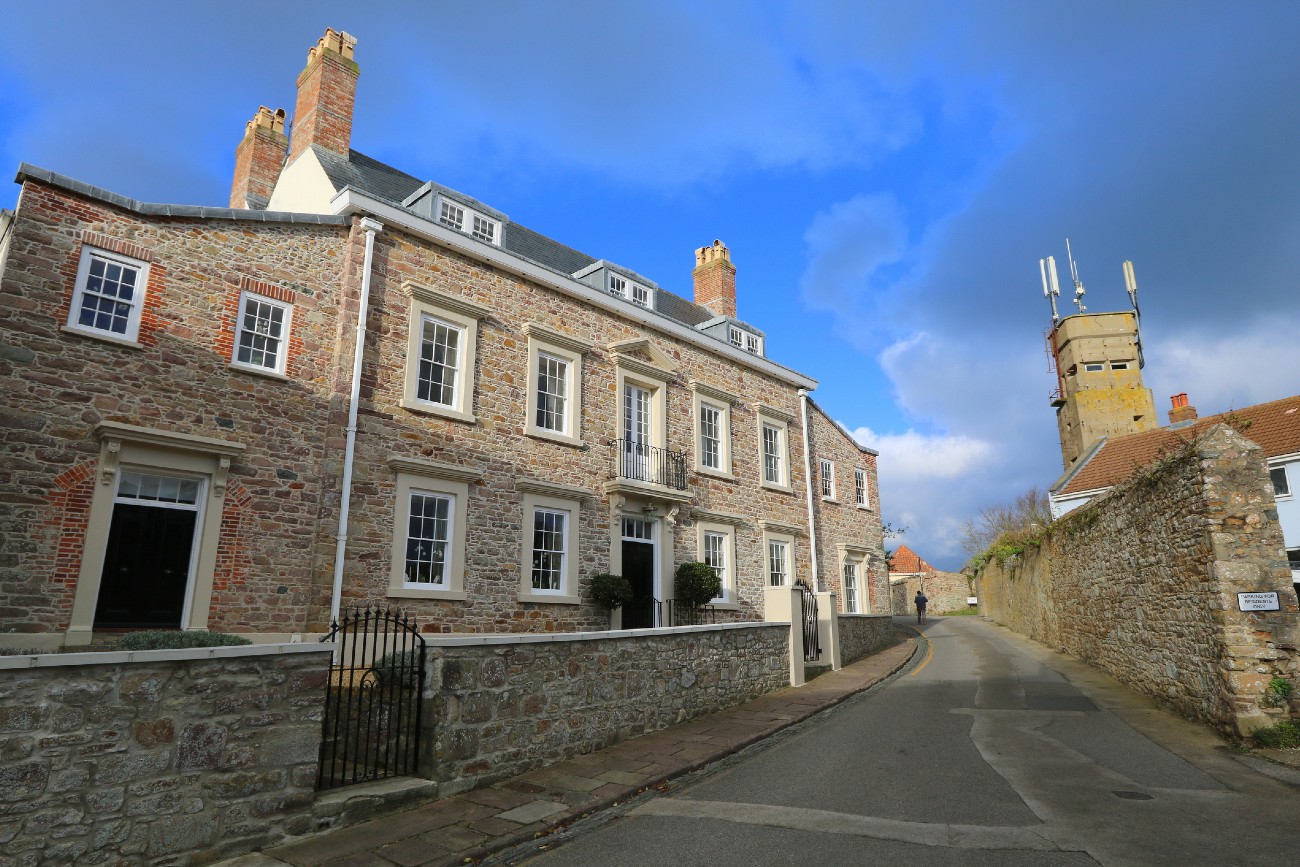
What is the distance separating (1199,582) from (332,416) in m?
12.9

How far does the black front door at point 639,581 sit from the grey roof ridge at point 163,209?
8812mm

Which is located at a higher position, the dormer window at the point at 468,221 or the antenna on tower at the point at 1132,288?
the antenna on tower at the point at 1132,288

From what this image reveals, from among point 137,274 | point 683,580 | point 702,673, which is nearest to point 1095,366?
point 683,580

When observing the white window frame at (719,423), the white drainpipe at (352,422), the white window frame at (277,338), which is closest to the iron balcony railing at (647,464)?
the white window frame at (719,423)

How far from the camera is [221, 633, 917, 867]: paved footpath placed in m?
5.55

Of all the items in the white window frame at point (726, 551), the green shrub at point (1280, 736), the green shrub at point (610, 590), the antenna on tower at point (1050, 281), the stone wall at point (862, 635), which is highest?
the antenna on tower at point (1050, 281)

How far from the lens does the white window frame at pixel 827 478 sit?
75.6 ft

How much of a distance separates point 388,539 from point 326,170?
754 cm

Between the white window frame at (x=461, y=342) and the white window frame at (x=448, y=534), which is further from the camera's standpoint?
the white window frame at (x=461, y=342)

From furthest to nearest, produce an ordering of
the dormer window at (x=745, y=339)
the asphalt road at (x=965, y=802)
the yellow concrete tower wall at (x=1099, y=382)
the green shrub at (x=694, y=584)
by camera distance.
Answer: the yellow concrete tower wall at (x=1099, y=382)
the dormer window at (x=745, y=339)
the green shrub at (x=694, y=584)
the asphalt road at (x=965, y=802)

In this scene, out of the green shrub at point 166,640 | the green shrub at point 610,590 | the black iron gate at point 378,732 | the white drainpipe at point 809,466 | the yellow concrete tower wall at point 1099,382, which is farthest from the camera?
the yellow concrete tower wall at point 1099,382

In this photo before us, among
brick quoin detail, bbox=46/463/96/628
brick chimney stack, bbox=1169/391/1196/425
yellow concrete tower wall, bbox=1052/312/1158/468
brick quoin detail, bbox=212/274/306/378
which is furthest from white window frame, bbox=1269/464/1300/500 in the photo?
brick quoin detail, bbox=46/463/96/628

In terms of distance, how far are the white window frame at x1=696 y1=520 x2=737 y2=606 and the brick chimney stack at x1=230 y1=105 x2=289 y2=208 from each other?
1299 cm

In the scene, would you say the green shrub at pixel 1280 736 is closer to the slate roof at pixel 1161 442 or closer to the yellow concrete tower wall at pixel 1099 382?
the slate roof at pixel 1161 442
